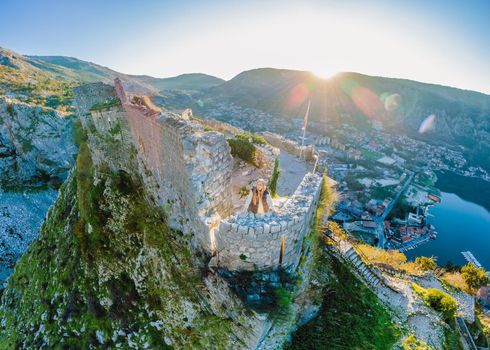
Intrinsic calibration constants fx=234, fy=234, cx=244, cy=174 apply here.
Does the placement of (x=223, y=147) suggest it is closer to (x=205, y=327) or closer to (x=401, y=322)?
(x=205, y=327)

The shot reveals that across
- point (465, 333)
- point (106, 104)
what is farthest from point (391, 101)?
point (106, 104)

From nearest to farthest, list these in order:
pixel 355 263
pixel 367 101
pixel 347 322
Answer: pixel 347 322 < pixel 355 263 < pixel 367 101

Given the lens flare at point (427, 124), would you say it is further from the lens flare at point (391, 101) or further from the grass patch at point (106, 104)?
the grass patch at point (106, 104)

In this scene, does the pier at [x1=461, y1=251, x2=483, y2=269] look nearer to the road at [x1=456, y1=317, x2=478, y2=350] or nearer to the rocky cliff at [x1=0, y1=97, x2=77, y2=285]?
the road at [x1=456, y1=317, x2=478, y2=350]

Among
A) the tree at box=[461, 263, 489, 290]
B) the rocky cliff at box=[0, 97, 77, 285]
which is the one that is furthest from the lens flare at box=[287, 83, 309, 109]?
the tree at box=[461, 263, 489, 290]

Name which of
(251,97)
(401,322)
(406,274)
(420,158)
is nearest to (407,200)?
(420,158)

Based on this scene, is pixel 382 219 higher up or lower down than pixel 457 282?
lower down

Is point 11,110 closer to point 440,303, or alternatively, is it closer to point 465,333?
point 440,303
